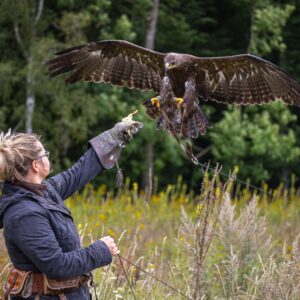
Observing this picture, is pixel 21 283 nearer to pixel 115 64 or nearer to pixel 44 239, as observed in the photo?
pixel 44 239

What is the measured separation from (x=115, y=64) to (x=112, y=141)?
8.01ft

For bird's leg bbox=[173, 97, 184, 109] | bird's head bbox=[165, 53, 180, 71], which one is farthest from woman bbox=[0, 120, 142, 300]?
bird's head bbox=[165, 53, 180, 71]

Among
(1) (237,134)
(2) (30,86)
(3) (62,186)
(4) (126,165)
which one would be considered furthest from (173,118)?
(4) (126,165)

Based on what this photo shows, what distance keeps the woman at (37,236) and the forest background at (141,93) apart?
9295mm

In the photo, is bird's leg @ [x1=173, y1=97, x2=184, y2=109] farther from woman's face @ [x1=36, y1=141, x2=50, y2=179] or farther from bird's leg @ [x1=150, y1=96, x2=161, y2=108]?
woman's face @ [x1=36, y1=141, x2=50, y2=179]

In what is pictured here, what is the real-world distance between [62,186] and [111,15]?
40.0ft

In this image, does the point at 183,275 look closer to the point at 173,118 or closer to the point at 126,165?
the point at 173,118

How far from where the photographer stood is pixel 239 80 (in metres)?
6.22

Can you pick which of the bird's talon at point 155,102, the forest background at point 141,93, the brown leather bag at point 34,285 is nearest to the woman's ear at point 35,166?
the brown leather bag at point 34,285

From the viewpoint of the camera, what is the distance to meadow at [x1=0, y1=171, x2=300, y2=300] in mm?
4508

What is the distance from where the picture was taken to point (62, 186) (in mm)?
3795

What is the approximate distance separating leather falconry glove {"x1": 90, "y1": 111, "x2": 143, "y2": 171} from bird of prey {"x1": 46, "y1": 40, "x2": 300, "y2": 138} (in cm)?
133

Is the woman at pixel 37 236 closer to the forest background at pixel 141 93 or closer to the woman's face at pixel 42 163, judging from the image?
the woman's face at pixel 42 163

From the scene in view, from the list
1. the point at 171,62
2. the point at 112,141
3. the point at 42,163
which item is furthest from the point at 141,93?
the point at 42,163
